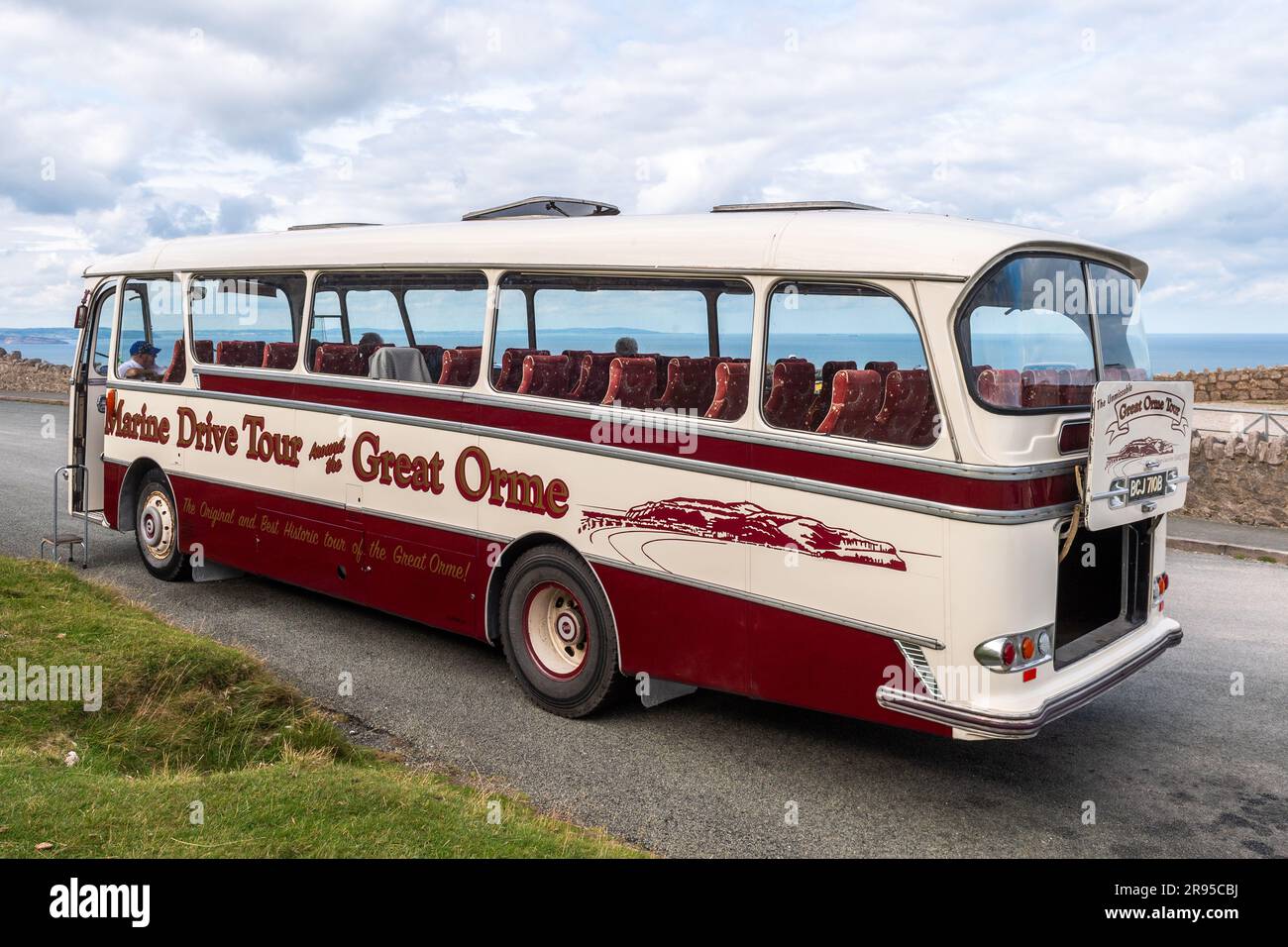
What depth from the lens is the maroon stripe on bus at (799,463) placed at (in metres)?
4.73

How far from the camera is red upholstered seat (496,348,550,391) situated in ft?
22.1

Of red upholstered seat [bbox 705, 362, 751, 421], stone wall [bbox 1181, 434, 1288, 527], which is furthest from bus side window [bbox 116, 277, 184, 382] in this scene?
stone wall [bbox 1181, 434, 1288, 527]

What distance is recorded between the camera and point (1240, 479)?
12.8 meters

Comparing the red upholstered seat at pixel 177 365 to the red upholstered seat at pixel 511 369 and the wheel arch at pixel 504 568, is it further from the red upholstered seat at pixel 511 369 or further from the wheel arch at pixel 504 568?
the wheel arch at pixel 504 568

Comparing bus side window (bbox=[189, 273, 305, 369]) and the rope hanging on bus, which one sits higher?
bus side window (bbox=[189, 273, 305, 369])

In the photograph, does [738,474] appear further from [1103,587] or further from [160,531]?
[160,531]

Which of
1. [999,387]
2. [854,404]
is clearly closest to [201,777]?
[854,404]

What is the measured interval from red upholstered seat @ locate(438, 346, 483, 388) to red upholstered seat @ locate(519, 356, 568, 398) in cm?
37

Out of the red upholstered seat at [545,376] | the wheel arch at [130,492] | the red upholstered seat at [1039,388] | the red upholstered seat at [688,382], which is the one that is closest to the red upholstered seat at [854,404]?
the red upholstered seat at [1039,388]

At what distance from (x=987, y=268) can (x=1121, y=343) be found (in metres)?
1.60

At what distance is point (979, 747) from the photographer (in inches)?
240

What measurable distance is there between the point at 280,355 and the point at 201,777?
4.02 meters

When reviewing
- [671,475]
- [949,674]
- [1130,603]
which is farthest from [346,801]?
[1130,603]

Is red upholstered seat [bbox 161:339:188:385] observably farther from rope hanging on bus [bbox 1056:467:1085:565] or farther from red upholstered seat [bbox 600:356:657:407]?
rope hanging on bus [bbox 1056:467:1085:565]
